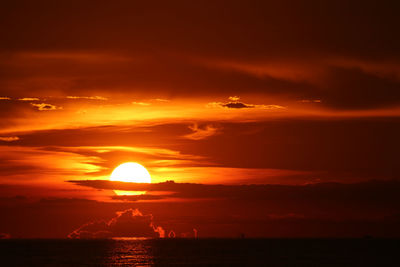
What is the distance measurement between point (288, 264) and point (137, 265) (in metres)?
40.8

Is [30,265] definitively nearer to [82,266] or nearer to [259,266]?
[82,266]

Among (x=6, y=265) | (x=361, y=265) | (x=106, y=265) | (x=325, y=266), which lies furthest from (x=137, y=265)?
(x=361, y=265)

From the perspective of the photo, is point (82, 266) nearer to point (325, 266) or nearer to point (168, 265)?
point (168, 265)

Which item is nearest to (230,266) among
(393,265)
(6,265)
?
(393,265)

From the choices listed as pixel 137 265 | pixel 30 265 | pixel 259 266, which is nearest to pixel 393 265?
pixel 259 266

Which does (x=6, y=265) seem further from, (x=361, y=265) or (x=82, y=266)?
(x=361, y=265)

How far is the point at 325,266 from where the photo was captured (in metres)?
160

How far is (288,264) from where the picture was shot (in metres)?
166

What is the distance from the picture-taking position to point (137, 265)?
160 meters

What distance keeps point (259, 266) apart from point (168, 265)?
2413cm

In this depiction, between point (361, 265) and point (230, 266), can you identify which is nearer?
point (230, 266)

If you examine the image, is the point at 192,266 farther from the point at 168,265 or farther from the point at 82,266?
the point at 82,266

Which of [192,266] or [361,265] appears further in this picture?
[361,265]

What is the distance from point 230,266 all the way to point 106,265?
1280 inches
